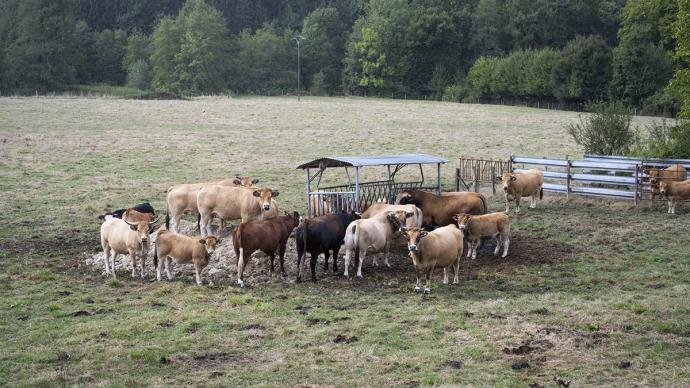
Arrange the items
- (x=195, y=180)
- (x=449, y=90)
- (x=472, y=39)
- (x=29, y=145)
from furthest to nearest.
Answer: (x=472, y=39) → (x=449, y=90) → (x=29, y=145) → (x=195, y=180)

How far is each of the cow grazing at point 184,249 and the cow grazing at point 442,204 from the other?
19.2 ft

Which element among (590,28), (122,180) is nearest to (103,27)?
(590,28)

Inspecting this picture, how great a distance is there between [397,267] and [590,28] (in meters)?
84.1

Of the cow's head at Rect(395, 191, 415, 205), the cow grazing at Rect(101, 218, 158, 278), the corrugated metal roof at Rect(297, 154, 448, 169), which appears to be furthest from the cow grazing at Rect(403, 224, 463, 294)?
the cow grazing at Rect(101, 218, 158, 278)

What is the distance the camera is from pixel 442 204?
20016 millimetres

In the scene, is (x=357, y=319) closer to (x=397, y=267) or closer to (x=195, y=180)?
(x=397, y=267)

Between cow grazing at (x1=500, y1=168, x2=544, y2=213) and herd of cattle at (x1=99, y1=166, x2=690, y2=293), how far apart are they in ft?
14.9

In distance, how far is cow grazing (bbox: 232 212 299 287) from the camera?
633 inches

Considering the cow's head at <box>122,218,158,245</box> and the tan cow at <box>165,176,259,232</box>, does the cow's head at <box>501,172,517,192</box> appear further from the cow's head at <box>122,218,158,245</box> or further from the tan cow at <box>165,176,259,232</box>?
the cow's head at <box>122,218,158,245</box>

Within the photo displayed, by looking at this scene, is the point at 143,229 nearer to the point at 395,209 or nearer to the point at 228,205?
the point at 228,205

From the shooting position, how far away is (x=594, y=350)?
38.5ft

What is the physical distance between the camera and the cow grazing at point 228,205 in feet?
64.3

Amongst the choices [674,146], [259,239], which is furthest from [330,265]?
[674,146]

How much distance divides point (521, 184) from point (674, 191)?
171 inches
